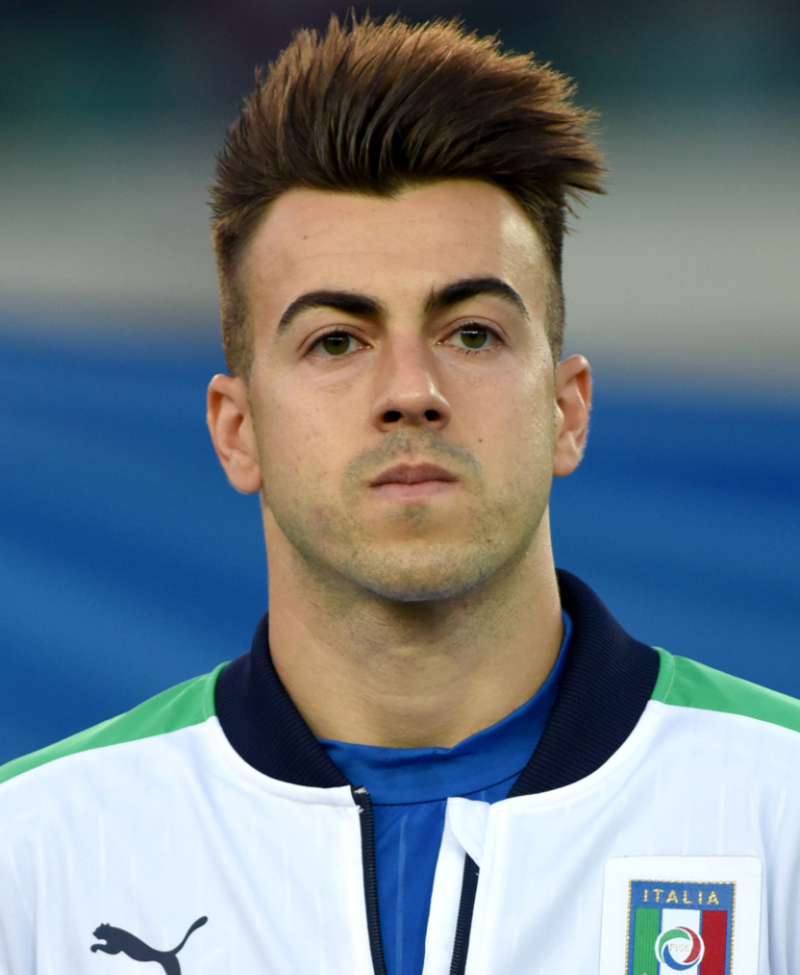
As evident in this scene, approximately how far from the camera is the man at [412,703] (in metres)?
2.04

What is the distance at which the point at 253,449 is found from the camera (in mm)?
2404

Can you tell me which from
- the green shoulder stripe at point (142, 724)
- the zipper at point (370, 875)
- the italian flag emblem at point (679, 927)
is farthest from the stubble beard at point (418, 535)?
the italian flag emblem at point (679, 927)

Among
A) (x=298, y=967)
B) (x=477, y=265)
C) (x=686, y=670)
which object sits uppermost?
(x=477, y=265)

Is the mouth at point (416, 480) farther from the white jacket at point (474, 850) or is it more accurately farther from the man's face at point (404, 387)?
the white jacket at point (474, 850)

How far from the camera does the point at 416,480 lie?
6.67ft

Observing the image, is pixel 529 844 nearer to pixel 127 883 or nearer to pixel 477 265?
pixel 127 883

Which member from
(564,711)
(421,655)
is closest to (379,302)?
(421,655)

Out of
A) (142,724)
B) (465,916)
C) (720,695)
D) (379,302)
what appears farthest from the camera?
(142,724)

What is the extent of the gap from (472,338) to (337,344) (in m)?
0.22

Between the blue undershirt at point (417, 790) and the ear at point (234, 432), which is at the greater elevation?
the ear at point (234, 432)

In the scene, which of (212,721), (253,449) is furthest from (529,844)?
(253,449)

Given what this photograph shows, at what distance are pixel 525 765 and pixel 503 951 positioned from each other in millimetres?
299

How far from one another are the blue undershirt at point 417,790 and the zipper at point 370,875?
3cm

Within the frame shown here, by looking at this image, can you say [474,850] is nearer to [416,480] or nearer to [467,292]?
[416,480]
